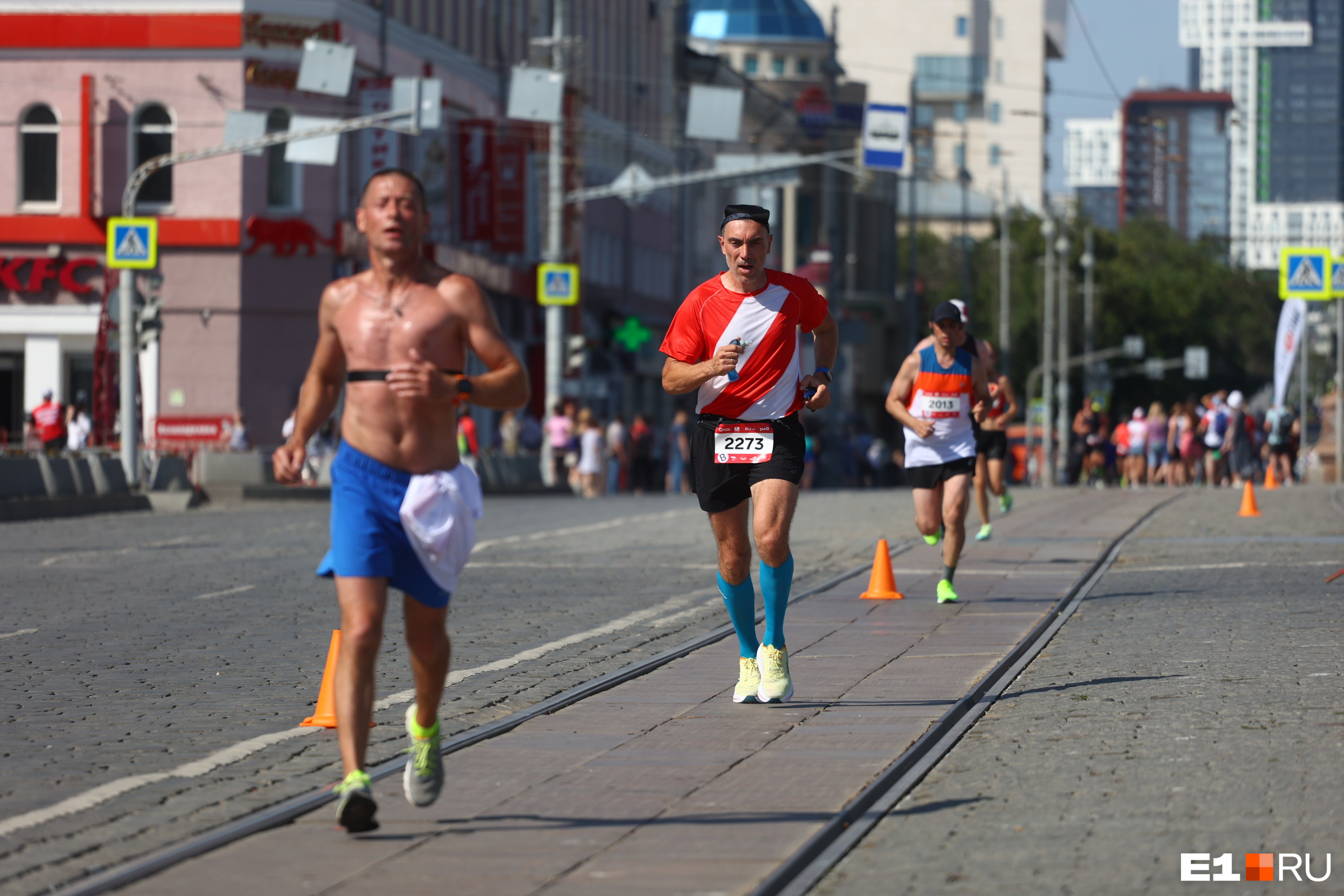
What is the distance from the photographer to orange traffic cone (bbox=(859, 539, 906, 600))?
13758 millimetres

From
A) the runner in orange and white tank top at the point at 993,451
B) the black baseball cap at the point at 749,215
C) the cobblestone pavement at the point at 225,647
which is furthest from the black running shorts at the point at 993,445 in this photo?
the black baseball cap at the point at 749,215

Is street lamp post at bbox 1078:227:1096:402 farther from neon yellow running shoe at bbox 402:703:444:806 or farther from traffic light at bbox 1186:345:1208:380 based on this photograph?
neon yellow running shoe at bbox 402:703:444:806

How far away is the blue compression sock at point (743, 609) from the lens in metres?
8.95

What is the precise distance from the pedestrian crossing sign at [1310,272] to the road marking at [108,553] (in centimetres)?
1971

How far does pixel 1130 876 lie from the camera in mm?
5629

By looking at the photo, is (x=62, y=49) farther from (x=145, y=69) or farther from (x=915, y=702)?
(x=915, y=702)

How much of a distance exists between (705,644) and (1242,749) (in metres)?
4.02

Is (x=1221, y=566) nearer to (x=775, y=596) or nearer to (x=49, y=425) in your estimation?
(x=775, y=596)

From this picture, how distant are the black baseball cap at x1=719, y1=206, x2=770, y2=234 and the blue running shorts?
2690 mm

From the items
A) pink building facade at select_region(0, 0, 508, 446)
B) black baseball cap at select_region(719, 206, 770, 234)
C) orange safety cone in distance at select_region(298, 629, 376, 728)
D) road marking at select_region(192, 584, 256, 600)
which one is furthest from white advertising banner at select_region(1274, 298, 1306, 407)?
orange safety cone in distance at select_region(298, 629, 376, 728)

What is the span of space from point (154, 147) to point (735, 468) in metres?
34.7

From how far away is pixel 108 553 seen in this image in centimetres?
1941

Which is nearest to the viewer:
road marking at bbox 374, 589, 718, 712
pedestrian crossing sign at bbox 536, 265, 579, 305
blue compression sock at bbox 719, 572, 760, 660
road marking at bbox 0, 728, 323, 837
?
road marking at bbox 0, 728, 323, 837

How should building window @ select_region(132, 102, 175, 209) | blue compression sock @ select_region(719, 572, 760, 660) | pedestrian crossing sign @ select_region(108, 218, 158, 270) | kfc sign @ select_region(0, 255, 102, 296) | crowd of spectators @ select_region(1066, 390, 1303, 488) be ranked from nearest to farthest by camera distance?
blue compression sock @ select_region(719, 572, 760, 660) → pedestrian crossing sign @ select_region(108, 218, 158, 270) → crowd of spectators @ select_region(1066, 390, 1303, 488) → kfc sign @ select_region(0, 255, 102, 296) → building window @ select_region(132, 102, 175, 209)
